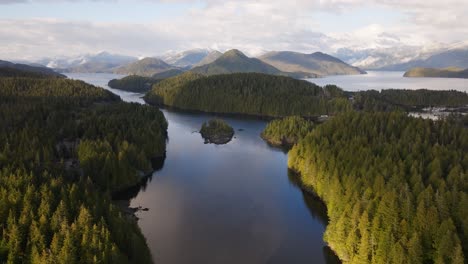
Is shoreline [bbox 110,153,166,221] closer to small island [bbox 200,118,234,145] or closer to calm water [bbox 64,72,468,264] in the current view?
calm water [bbox 64,72,468,264]

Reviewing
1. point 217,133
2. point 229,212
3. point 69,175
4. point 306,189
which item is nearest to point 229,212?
point 229,212

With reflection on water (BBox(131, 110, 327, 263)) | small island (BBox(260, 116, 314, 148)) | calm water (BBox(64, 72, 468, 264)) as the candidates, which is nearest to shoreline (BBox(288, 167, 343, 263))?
calm water (BBox(64, 72, 468, 264))

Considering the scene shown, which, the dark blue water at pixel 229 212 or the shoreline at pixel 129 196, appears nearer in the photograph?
the dark blue water at pixel 229 212

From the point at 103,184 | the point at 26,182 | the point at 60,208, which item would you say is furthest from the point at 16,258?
the point at 103,184

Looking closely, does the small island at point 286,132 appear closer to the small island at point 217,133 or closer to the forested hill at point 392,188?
the small island at point 217,133

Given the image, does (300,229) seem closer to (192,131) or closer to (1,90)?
(192,131)

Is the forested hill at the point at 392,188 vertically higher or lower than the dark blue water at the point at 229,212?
higher

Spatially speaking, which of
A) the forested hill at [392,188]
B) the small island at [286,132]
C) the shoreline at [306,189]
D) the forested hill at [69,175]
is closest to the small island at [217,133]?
the small island at [286,132]

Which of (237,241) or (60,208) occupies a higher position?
(60,208)
